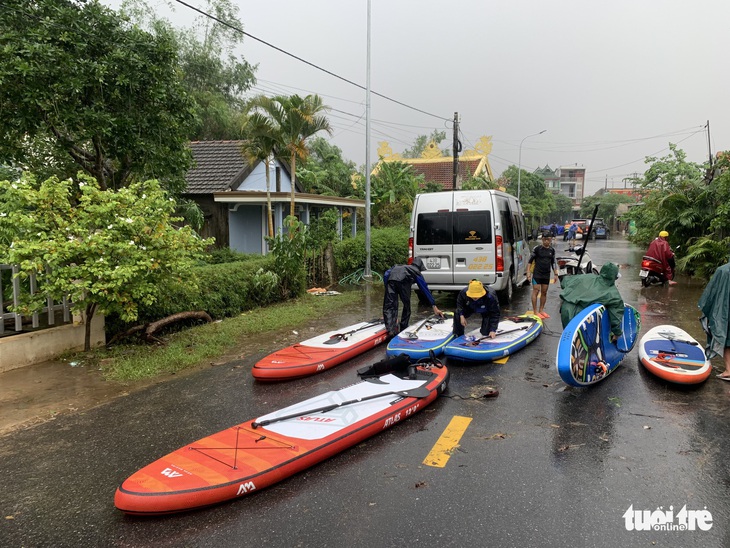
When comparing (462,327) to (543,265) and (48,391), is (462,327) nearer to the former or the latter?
(543,265)

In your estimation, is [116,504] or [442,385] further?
[442,385]

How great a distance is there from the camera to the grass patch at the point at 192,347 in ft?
22.4

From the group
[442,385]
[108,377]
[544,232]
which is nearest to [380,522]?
[442,385]

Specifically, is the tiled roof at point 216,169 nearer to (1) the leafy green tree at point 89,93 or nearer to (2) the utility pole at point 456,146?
(1) the leafy green tree at point 89,93

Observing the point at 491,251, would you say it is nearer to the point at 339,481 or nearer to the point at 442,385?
the point at 442,385

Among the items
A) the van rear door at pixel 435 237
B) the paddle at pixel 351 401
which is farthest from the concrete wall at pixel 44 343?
the van rear door at pixel 435 237

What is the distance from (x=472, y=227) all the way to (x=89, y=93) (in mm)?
7834

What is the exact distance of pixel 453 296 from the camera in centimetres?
1327

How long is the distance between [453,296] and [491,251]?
2799mm

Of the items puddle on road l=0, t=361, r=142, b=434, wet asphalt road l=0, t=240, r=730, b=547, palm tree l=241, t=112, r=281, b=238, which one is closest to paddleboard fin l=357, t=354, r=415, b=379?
wet asphalt road l=0, t=240, r=730, b=547

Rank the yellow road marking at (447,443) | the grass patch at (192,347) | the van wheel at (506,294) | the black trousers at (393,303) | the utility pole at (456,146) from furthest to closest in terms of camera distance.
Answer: the utility pole at (456,146) < the van wheel at (506,294) < the black trousers at (393,303) < the grass patch at (192,347) < the yellow road marking at (447,443)

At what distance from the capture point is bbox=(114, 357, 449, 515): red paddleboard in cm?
348

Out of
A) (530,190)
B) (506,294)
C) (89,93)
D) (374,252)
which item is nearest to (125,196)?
(89,93)

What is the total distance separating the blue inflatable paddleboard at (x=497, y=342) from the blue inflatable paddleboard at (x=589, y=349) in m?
1.35
